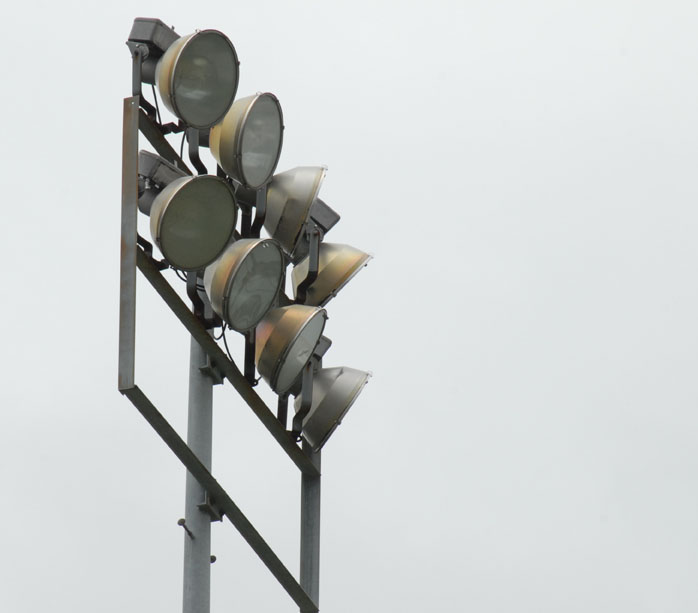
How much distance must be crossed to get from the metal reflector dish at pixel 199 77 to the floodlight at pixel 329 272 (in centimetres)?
152

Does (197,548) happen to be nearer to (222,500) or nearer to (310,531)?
(222,500)

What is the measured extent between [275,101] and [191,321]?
1540 mm

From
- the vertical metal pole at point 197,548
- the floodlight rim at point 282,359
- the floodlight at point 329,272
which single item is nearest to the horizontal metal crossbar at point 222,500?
the vertical metal pole at point 197,548

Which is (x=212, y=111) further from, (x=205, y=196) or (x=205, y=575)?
(x=205, y=575)

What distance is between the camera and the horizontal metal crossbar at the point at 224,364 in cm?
1078

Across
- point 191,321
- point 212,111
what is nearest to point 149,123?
point 212,111

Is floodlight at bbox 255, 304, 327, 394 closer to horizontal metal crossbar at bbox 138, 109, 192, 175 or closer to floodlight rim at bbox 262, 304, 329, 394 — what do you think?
floodlight rim at bbox 262, 304, 329, 394

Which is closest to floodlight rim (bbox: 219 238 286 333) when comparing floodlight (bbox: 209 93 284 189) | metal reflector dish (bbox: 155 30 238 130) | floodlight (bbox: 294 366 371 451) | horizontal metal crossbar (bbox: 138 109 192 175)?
floodlight (bbox: 209 93 284 189)

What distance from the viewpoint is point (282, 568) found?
11.5 m

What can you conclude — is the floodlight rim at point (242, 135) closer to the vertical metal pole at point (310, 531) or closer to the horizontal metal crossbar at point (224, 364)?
the horizontal metal crossbar at point (224, 364)

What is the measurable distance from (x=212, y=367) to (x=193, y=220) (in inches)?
45.7

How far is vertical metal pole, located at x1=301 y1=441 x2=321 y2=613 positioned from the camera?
12102 mm

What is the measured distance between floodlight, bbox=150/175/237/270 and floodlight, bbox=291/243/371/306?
1407mm

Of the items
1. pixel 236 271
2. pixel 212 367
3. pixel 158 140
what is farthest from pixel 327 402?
pixel 158 140
